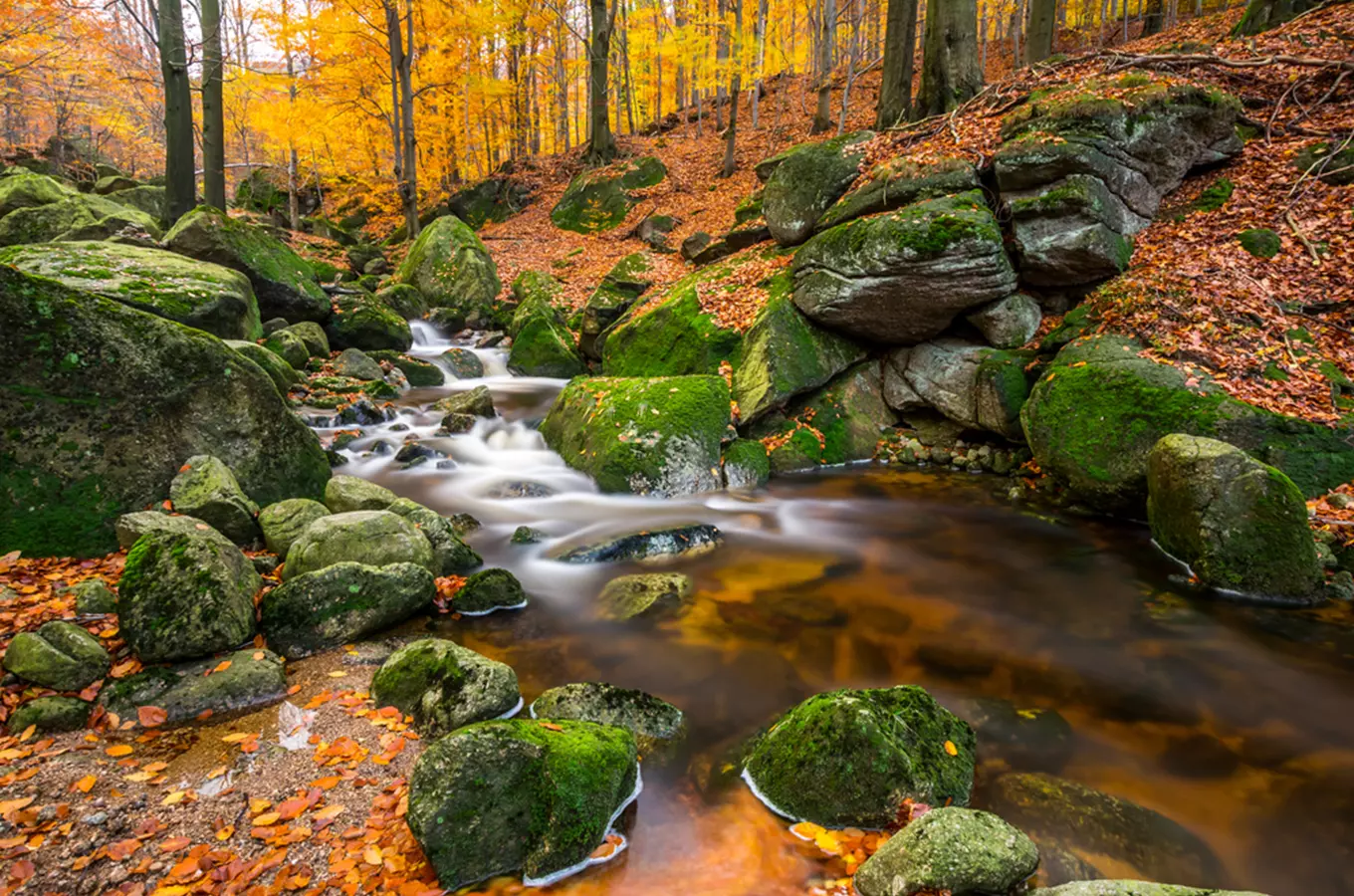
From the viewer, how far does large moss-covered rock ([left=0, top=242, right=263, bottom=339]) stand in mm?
7531

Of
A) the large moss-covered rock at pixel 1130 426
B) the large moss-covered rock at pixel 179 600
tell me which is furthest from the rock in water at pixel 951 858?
the large moss-covered rock at pixel 1130 426

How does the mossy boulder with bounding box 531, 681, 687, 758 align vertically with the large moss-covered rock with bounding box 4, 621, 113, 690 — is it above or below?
below

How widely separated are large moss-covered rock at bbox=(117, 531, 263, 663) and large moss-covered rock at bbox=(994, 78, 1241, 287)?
9786 millimetres

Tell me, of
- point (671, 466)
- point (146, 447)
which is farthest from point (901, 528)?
point (146, 447)

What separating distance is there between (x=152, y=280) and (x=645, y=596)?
7.60m

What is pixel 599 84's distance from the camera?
70.1 feet

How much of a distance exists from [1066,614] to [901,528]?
7.06 ft

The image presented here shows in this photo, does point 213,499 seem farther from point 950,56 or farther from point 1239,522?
point 950,56

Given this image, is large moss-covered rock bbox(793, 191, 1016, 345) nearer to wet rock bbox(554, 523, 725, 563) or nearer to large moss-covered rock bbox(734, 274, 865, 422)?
large moss-covered rock bbox(734, 274, 865, 422)

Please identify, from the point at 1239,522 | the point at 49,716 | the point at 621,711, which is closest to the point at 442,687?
the point at 621,711

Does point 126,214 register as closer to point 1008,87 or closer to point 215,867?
point 215,867

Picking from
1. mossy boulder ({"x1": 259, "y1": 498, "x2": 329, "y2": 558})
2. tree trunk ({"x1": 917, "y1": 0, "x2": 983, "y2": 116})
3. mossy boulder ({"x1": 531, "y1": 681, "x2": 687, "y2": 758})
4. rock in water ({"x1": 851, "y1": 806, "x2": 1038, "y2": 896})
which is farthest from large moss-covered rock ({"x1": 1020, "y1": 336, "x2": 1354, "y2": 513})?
mossy boulder ({"x1": 259, "y1": 498, "x2": 329, "y2": 558})

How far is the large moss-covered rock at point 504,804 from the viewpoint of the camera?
9.18 feet

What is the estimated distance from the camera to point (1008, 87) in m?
11.1
